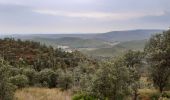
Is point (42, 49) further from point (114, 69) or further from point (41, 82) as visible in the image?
point (114, 69)

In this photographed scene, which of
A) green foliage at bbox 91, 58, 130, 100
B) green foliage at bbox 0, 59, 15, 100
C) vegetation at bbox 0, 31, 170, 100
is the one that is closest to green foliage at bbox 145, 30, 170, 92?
vegetation at bbox 0, 31, 170, 100

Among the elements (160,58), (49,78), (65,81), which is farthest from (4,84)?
(49,78)

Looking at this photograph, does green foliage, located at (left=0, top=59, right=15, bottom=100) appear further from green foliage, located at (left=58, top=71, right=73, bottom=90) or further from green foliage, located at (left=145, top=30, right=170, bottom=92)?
green foliage, located at (left=58, top=71, right=73, bottom=90)

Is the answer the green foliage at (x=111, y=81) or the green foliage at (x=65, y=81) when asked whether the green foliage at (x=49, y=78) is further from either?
the green foliage at (x=111, y=81)

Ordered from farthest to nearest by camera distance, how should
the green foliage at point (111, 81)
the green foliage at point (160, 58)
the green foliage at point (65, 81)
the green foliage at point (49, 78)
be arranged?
1. the green foliage at point (49, 78)
2. the green foliage at point (65, 81)
3. the green foliage at point (160, 58)
4. the green foliage at point (111, 81)

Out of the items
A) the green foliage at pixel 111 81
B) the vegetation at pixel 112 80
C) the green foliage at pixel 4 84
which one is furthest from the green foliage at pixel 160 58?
the green foliage at pixel 4 84

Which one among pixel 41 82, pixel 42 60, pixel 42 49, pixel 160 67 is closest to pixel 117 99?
pixel 160 67

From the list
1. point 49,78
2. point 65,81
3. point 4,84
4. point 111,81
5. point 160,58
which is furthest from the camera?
point 49,78

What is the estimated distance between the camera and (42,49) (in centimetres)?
8250

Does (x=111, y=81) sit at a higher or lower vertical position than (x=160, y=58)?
lower

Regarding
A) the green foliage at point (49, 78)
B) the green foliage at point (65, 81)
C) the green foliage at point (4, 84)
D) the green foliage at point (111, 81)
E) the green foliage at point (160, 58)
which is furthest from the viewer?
the green foliage at point (49, 78)

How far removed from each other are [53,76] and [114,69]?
82.6ft

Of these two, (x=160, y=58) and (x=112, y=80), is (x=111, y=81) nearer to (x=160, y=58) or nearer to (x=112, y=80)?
(x=112, y=80)

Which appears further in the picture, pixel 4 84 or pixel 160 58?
pixel 160 58
